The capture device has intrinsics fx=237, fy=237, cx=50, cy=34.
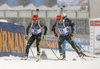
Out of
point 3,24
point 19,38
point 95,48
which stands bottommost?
point 95,48

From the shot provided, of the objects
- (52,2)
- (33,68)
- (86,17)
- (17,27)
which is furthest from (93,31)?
(52,2)

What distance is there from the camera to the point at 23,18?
101 feet

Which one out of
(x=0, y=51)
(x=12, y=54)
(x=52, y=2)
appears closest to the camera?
(x=0, y=51)

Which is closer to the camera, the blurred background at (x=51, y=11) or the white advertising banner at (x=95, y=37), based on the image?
the white advertising banner at (x=95, y=37)

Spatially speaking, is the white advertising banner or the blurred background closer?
the white advertising banner

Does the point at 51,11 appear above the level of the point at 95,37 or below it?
above

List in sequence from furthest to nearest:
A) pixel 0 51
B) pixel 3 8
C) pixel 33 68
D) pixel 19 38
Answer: pixel 3 8
pixel 19 38
pixel 0 51
pixel 33 68

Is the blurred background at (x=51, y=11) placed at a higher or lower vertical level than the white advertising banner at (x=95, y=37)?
higher

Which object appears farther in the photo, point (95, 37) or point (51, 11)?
point (51, 11)

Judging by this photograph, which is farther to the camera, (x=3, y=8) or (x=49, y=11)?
(x=3, y=8)

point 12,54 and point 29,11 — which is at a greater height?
point 29,11

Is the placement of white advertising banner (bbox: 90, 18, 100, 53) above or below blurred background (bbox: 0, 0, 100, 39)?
below

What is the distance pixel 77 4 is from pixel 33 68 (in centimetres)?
2281

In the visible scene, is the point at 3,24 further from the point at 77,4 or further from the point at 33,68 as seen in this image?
the point at 77,4
